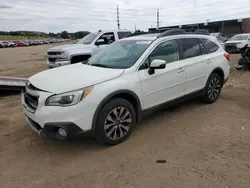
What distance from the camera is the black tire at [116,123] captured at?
3.38 m

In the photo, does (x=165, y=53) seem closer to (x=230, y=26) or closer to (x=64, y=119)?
(x=64, y=119)

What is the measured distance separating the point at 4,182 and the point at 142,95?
2.31m

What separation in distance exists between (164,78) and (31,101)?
88.9 inches

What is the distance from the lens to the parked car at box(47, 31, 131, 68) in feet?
30.0

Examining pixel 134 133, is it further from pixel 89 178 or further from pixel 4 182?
pixel 4 182

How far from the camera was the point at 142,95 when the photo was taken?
3.86m

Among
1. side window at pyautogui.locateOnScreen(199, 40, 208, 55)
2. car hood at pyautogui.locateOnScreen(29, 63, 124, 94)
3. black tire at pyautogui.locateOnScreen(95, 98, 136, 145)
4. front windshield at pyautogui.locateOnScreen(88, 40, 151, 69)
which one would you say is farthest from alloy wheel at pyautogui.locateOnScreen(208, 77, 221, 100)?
car hood at pyautogui.locateOnScreen(29, 63, 124, 94)

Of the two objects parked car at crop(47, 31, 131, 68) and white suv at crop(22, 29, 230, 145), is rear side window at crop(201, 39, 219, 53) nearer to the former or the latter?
white suv at crop(22, 29, 230, 145)

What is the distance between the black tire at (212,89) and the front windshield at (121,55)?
6.31 ft

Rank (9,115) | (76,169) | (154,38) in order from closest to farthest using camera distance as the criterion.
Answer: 1. (76,169)
2. (154,38)
3. (9,115)

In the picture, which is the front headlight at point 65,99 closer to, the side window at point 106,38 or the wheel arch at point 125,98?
the wheel arch at point 125,98

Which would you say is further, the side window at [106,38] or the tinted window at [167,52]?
the side window at [106,38]

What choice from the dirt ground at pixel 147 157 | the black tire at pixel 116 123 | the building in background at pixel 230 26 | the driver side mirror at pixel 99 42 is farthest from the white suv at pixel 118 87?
the building in background at pixel 230 26

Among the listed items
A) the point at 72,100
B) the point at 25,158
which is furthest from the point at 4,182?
the point at 72,100
